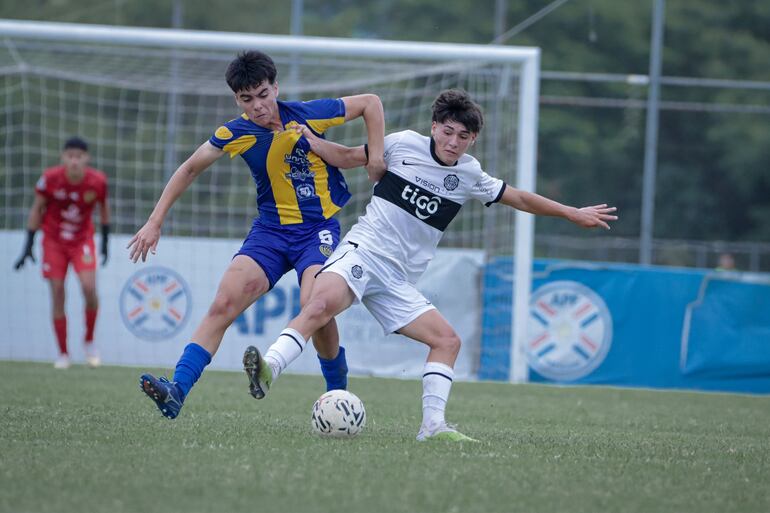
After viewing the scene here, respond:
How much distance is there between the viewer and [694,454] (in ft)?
20.2

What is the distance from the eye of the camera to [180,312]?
44.5 feet

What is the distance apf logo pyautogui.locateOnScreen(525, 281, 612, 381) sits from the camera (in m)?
13.4

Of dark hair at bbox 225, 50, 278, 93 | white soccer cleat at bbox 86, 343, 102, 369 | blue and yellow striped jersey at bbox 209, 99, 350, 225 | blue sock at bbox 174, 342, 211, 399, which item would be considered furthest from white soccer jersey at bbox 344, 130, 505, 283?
white soccer cleat at bbox 86, 343, 102, 369

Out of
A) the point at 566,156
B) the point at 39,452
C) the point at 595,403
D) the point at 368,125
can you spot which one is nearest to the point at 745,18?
the point at 566,156

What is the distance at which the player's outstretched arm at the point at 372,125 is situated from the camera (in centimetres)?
646

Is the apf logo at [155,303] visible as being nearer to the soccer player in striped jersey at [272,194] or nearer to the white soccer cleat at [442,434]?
the soccer player in striped jersey at [272,194]

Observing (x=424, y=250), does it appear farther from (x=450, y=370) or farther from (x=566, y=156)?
(x=566, y=156)

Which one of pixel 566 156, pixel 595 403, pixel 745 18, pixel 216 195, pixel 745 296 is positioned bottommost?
pixel 595 403

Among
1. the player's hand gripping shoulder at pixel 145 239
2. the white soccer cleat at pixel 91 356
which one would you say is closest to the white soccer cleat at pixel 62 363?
the white soccer cleat at pixel 91 356

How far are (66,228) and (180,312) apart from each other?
1918 millimetres

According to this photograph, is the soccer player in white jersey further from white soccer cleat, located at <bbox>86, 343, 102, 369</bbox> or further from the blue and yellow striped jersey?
white soccer cleat, located at <bbox>86, 343, 102, 369</bbox>

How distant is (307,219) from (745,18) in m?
24.3

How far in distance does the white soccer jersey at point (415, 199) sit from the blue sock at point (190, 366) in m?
1.05

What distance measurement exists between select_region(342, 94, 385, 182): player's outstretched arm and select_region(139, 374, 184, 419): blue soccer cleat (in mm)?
1635
